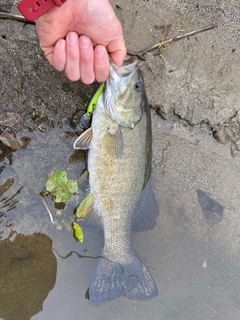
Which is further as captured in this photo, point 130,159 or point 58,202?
point 58,202

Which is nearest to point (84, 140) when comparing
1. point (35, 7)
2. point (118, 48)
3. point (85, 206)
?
point (85, 206)

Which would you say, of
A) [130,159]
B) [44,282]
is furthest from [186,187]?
[44,282]

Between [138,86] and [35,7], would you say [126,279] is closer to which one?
[138,86]

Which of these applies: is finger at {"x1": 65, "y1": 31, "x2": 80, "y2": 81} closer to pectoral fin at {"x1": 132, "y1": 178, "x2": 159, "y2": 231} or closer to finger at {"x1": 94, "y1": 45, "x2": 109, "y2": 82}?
finger at {"x1": 94, "y1": 45, "x2": 109, "y2": 82}

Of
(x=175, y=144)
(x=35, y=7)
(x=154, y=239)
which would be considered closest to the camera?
(x=35, y=7)

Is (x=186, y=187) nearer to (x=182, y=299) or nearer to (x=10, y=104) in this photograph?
(x=182, y=299)
